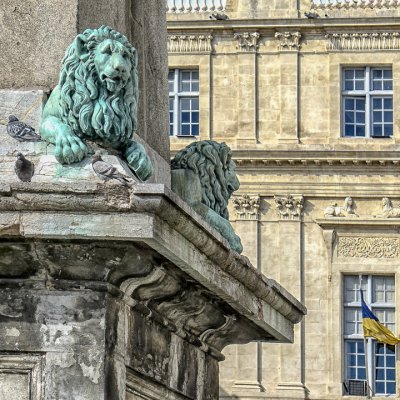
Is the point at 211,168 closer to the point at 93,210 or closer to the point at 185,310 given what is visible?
the point at 185,310

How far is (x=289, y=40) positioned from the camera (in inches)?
1849

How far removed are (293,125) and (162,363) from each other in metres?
38.2

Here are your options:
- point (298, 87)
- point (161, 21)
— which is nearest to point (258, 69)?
point (298, 87)

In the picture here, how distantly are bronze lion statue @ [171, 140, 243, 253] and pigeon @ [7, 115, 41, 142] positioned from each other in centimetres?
127

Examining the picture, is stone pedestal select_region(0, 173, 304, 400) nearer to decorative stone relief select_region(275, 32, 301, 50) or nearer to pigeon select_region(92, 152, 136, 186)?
pigeon select_region(92, 152, 136, 186)

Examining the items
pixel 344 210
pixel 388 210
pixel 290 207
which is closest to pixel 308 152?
pixel 290 207

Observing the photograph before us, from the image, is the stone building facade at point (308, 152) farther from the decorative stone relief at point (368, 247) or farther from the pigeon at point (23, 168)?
the pigeon at point (23, 168)

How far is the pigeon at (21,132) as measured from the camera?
8.20 metres

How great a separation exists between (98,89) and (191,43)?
39534 mm

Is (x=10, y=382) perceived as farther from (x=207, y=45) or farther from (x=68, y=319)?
(x=207, y=45)

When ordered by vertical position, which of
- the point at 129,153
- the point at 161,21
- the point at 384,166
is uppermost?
the point at 384,166

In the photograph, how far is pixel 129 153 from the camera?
8.19m

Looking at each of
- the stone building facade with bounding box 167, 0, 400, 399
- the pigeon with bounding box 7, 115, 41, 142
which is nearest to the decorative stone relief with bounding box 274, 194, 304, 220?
the stone building facade with bounding box 167, 0, 400, 399

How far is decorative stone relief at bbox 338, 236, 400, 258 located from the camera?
1785 inches
